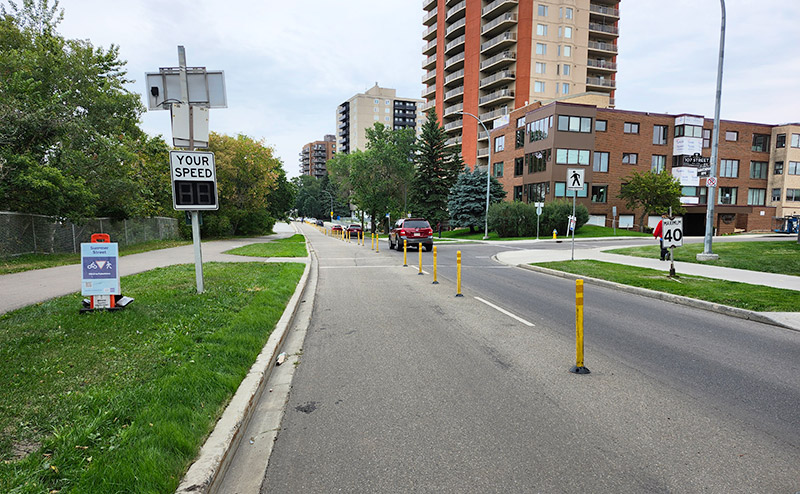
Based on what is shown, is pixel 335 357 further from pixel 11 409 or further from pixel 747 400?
pixel 747 400

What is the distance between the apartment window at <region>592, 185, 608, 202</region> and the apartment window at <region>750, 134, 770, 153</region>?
2230cm

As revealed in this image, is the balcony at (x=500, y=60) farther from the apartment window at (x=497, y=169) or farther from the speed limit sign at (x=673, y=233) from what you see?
the speed limit sign at (x=673, y=233)

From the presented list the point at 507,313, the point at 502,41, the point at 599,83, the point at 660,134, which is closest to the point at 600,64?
the point at 599,83

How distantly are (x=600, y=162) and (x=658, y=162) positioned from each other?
824cm

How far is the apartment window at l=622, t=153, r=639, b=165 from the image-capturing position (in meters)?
48.8

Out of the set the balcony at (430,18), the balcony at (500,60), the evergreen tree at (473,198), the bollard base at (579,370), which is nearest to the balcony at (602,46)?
the balcony at (500,60)

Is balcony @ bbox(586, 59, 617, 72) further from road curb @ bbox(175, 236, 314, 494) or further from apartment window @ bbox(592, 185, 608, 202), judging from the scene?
road curb @ bbox(175, 236, 314, 494)

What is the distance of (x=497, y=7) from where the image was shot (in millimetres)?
61281

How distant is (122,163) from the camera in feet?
75.2

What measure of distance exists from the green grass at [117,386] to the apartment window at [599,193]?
45.8m

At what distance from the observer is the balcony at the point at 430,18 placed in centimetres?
7906

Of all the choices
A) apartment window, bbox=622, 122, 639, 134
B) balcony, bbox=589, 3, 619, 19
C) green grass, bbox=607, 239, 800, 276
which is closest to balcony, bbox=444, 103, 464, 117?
balcony, bbox=589, 3, 619, 19

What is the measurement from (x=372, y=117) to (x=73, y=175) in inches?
5051

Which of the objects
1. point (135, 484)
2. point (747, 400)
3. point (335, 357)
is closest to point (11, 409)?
point (135, 484)
